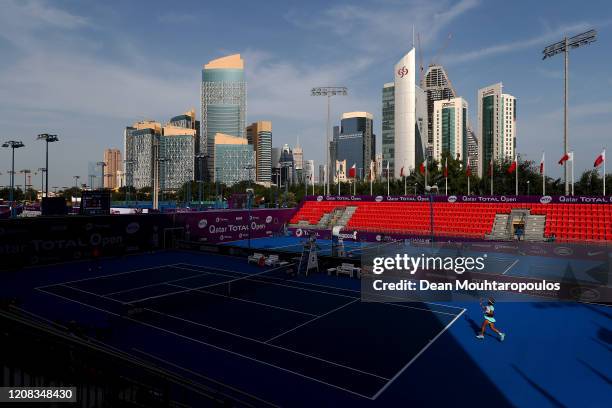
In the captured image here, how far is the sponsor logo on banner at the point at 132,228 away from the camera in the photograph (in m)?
41.2

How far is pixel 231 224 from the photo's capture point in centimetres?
5319

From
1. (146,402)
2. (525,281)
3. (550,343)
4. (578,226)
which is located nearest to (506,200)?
(578,226)

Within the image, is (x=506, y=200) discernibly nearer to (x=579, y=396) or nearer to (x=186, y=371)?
(x=579, y=396)

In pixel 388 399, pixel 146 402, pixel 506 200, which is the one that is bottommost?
pixel 388 399

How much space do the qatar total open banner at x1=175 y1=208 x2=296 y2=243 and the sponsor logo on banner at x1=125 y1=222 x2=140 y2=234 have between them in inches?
188

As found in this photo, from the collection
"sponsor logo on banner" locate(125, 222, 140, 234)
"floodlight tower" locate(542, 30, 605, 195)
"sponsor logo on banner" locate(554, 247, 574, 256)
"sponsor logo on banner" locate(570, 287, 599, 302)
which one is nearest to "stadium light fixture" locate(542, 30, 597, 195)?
"floodlight tower" locate(542, 30, 605, 195)

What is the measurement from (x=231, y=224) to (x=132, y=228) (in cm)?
1425

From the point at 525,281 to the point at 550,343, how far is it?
8.49 metres

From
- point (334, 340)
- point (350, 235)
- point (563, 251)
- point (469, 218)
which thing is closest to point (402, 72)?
point (469, 218)

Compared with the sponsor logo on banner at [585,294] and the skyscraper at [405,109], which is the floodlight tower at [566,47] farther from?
the skyscraper at [405,109]

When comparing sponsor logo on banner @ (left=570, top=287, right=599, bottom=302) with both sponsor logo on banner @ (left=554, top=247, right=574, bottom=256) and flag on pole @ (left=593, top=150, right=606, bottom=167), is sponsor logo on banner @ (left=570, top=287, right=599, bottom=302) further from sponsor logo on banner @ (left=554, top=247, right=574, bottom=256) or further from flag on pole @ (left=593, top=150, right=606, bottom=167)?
flag on pole @ (left=593, top=150, right=606, bottom=167)

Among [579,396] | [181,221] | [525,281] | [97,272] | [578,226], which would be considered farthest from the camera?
[181,221]

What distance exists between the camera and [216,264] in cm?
3562

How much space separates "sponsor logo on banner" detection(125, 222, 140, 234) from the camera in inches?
1621
